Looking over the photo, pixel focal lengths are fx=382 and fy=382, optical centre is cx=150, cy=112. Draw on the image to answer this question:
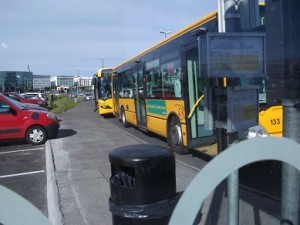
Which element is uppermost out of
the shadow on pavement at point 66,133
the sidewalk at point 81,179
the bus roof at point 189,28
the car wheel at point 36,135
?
the bus roof at point 189,28

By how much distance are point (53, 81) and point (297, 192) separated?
104 meters

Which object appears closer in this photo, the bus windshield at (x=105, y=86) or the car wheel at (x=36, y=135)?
the car wheel at (x=36, y=135)

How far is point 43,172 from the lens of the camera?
781 centimetres

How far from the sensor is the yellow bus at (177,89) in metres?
7.86

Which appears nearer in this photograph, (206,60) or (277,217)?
(206,60)

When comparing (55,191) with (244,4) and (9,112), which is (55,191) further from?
(9,112)

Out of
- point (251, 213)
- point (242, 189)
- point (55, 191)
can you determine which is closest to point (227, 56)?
point (251, 213)

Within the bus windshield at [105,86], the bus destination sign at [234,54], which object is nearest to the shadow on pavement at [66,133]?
the bus windshield at [105,86]

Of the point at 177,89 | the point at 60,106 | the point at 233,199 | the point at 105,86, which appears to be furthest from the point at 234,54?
the point at 60,106

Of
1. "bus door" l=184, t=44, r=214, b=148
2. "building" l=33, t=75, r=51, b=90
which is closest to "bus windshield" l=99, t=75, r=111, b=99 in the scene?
"bus door" l=184, t=44, r=214, b=148

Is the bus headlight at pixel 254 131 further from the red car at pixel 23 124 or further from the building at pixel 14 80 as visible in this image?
the building at pixel 14 80

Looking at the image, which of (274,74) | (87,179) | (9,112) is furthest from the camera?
(9,112)

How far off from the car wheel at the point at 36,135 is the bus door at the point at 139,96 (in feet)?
10.4

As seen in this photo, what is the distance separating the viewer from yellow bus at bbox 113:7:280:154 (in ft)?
25.8
